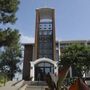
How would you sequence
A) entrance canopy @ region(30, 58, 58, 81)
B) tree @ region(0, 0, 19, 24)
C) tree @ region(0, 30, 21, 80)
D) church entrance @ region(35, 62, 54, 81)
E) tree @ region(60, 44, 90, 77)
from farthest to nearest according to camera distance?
tree @ region(0, 30, 21, 80) < church entrance @ region(35, 62, 54, 81) < entrance canopy @ region(30, 58, 58, 81) < tree @ region(60, 44, 90, 77) < tree @ region(0, 0, 19, 24)

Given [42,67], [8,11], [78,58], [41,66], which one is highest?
[8,11]

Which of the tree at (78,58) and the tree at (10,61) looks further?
the tree at (10,61)

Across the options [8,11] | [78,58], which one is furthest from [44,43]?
[8,11]

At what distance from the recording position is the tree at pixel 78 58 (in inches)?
1400

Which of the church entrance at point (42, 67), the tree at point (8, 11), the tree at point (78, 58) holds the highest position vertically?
the tree at point (8, 11)

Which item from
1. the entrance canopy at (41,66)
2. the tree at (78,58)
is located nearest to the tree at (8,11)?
the tree at (78,58)

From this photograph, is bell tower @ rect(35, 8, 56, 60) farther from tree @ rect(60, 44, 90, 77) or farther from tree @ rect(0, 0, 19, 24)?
tree @ rect(0, 0, 19, 24)

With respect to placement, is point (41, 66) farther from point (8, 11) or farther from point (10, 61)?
point (8, 11)

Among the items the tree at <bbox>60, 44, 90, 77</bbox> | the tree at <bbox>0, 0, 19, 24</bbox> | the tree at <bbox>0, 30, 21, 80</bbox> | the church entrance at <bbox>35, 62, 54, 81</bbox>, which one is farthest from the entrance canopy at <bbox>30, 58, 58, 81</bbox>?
the tree at <bbox>0, 0, 19, 24</bbox>

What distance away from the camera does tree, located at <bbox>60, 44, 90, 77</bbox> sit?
35562 millimetres

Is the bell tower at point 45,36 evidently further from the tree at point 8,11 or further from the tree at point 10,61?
the tree at point 8,11

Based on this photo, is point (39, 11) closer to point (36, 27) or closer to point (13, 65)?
point (36, 27)

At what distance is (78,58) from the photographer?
1410 inches

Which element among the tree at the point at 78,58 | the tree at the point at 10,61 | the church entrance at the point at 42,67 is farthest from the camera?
the tree at the point at 10,61
